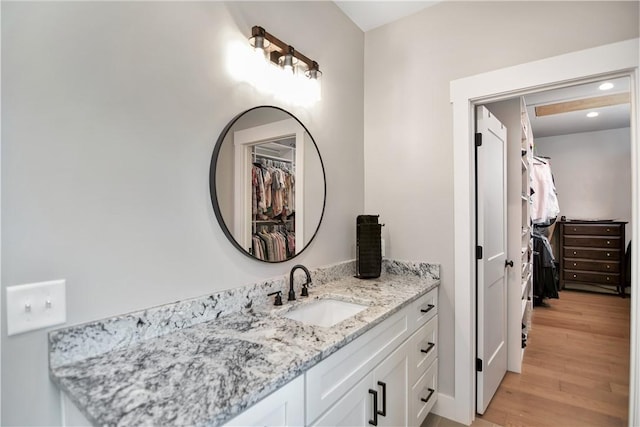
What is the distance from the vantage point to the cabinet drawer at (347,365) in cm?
99

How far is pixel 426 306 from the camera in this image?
1877 mm

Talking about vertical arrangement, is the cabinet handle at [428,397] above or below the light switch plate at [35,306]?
below

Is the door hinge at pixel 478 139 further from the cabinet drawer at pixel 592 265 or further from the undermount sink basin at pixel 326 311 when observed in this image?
the cabinet drawer at pixel 592 265

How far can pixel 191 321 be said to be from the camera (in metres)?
1.22

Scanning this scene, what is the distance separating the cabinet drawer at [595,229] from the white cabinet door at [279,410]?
555 centimetres

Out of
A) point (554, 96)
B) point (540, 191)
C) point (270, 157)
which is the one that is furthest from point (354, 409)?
point (540, 191)

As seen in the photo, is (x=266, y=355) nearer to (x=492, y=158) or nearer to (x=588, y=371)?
(x=492, y=158)

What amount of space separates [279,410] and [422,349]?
3.82ft

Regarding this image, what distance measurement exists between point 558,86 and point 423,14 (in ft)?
3.05

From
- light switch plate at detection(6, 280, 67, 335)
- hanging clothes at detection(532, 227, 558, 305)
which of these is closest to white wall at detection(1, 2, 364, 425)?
light switch plate at detection(6, 280, 67, 335)

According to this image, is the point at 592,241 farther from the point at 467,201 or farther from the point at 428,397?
the point at 428,397

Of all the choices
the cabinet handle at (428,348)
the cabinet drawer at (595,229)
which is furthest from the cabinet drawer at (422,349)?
the cabinet drawer at (595,229)

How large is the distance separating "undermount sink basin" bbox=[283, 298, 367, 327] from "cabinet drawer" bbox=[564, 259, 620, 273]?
4.95 metres

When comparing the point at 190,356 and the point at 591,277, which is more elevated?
the point at 190,356
